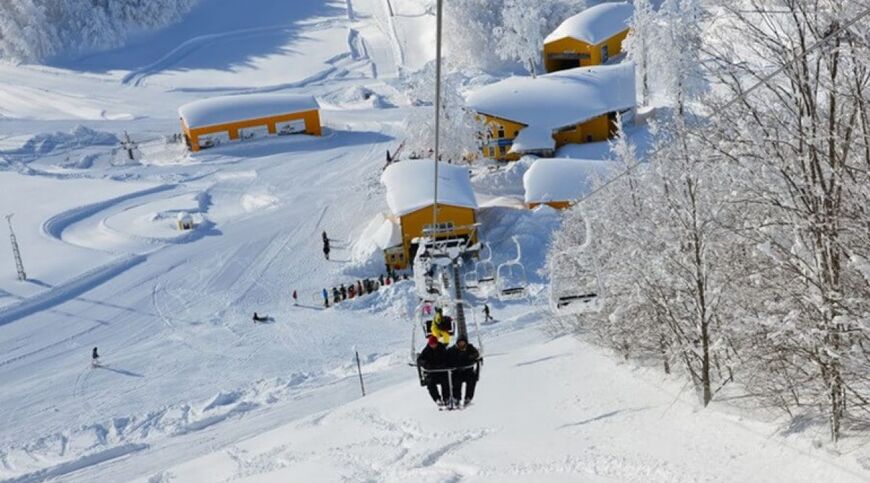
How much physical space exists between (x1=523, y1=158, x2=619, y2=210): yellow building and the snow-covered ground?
717 mm

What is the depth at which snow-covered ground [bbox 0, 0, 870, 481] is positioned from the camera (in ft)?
57.3

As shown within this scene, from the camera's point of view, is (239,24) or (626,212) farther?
(239,24)

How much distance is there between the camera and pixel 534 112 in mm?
49969

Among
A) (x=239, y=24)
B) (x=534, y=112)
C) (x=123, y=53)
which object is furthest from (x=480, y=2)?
(x=123, y=53)

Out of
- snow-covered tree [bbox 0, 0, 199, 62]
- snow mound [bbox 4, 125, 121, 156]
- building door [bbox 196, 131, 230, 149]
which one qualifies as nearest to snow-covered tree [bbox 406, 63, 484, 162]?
building door [bbox 196, 131, 230, 149]

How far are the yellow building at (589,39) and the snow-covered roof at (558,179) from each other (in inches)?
932

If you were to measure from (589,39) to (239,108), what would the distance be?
23730mm

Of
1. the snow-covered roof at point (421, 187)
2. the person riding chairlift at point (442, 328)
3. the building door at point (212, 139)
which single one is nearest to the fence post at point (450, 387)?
the person riding chairlift at point (442, 328)

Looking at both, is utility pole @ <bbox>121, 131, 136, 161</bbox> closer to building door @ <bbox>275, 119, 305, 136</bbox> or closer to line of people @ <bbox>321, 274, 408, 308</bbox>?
building door @ <bbox>275, 119, 305, 136</bbox>

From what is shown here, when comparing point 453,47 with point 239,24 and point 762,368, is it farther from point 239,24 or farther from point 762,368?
point 762,368

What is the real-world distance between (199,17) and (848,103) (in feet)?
279

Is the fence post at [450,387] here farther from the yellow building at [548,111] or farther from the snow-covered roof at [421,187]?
the yellow building at [548,111]

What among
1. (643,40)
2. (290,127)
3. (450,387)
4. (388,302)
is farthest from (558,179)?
Result: (450,387)

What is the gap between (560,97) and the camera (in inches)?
2020
